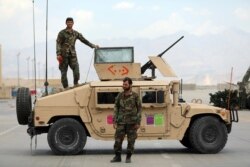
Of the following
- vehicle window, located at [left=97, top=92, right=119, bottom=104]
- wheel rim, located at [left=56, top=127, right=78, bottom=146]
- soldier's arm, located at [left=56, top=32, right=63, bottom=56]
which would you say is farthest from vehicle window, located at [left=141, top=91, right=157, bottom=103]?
soldier's arm, located at [left=56, top=32, right=63, bottom=56]

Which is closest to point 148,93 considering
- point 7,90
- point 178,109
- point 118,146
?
point 178,109

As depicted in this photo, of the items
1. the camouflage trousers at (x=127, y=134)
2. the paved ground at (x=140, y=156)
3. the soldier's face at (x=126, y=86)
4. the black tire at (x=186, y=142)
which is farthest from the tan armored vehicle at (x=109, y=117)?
the soldier's face at (x=126, y=86)

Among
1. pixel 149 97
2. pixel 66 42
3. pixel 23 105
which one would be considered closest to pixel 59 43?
pixel 66 42

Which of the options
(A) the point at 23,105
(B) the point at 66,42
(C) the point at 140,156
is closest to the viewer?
(C) the point at 140,156

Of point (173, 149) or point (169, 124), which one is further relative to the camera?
point (173, 149)

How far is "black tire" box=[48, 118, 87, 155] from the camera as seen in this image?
15.8 m

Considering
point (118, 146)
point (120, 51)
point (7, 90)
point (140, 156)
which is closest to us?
point (118, 146)

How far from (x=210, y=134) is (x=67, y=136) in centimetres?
322

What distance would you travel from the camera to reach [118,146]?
46.6 ft

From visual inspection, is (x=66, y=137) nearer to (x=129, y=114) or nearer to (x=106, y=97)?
(x=106, y=97)

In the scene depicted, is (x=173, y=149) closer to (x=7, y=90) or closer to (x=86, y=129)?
(x=86, y=129)

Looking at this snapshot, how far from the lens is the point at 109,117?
626 inches

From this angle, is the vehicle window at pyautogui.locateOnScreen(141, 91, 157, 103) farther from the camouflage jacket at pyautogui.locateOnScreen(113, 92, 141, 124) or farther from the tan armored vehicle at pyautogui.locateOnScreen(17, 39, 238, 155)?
the camouflage jacket at pyautogui.locateOnScreen(113, 92, 141, 124)

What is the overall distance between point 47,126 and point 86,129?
93 centimetres
